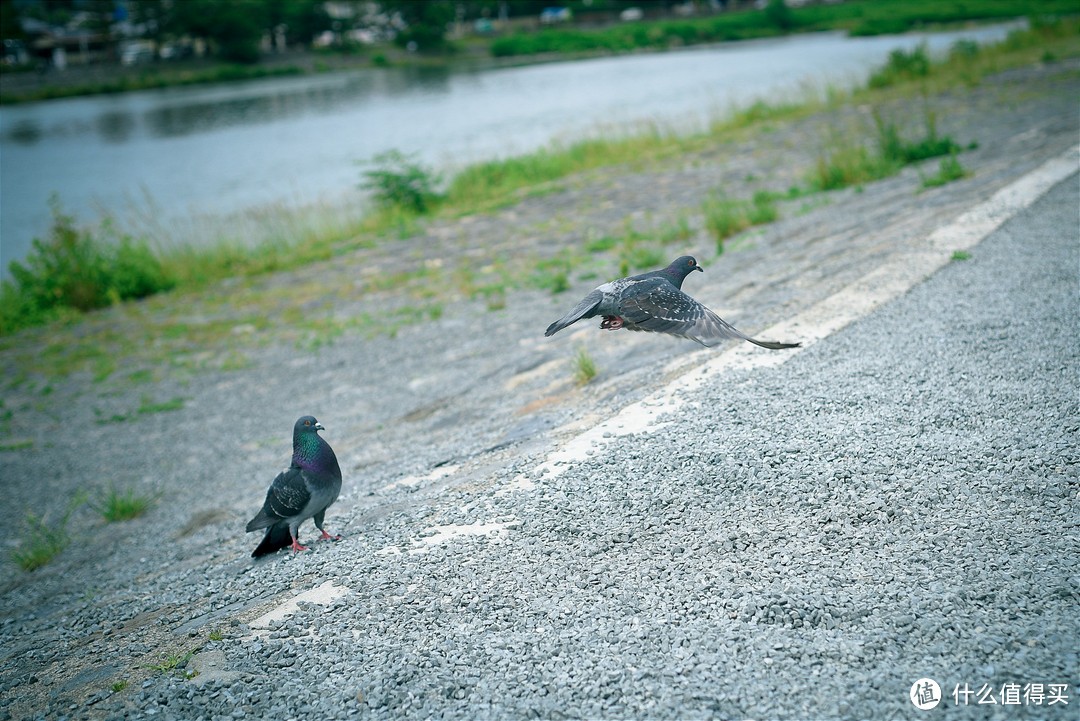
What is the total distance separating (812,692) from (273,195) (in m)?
20.1

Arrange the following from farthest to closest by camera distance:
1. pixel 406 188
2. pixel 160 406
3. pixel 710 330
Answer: pixel 406 188
pixel 160 406
pixel 710 330

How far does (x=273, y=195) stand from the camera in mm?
20828

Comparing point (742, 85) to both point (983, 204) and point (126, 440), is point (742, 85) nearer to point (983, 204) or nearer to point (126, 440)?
point (983, 204)

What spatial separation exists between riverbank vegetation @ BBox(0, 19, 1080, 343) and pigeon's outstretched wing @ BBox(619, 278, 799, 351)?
5.81m

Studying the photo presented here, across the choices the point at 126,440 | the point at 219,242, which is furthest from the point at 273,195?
the point at 126,440

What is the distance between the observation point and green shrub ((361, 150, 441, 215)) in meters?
16.9

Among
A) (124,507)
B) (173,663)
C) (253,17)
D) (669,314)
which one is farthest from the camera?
(253,17)

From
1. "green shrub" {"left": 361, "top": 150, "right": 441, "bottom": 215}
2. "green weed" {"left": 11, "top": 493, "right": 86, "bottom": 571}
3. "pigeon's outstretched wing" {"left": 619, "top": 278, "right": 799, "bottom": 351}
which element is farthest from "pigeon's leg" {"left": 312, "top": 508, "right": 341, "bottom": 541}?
"green shrub" {"left": 361, "top": 150, "right": 441, "bottom": 215}
